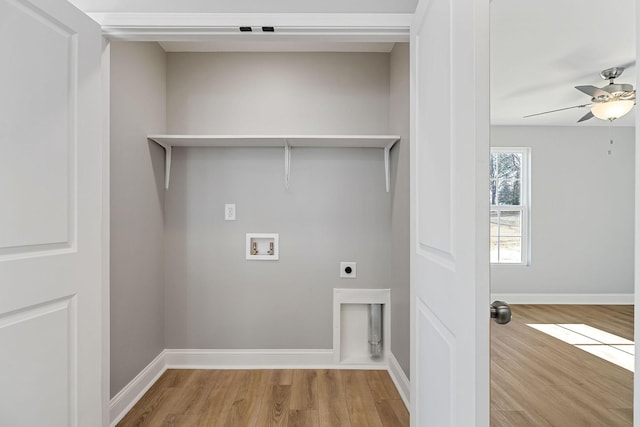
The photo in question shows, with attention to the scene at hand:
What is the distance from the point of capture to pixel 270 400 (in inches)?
92.6

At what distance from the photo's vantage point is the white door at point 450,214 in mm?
843

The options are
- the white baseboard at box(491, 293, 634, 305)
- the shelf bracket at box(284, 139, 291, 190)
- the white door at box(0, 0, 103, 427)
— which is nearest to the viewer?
the white baseboard at box(491, 293, 634, 305)

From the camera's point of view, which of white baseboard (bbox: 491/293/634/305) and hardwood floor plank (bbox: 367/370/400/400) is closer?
white baseboard (bbox: 491/293/634/305)

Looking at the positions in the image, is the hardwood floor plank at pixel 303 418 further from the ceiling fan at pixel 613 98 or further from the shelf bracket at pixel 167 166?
the ceiling fan at pixel 613 98

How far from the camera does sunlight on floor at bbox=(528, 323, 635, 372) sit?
36.1 inches

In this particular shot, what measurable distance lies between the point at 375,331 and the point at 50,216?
88.2 inches

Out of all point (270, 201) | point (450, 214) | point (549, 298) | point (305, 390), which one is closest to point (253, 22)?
point (450, 214)

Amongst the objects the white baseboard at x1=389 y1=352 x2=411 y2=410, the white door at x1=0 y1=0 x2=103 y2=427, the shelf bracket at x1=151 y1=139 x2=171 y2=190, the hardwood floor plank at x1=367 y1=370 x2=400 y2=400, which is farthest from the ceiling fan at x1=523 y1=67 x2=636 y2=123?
the shelf bracket at x1=151 y1=139 x2=171 y2=190

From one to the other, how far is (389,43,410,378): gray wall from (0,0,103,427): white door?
1.67 m

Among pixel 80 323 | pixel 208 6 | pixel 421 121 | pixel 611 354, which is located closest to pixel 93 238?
pixel 80 323

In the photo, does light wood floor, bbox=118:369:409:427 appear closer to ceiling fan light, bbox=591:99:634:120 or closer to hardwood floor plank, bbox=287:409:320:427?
hardwood floor plank, bbox=287:409:320:427

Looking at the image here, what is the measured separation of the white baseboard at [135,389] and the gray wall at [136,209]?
0.04 metres

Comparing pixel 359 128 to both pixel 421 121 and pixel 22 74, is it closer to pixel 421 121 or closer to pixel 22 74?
pixel 421 121

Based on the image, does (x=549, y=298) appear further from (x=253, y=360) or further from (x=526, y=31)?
(x=253, y=360)
